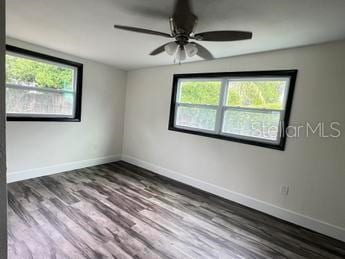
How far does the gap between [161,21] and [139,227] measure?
2278mm

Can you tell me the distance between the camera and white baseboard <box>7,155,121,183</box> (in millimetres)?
3171

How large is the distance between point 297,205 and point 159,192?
198 centimetres

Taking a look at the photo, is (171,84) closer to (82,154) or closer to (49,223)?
(82,154)

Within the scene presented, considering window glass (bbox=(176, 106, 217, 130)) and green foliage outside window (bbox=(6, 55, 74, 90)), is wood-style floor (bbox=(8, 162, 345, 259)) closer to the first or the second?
window glass (bbox=(176, 106, 217, 130))

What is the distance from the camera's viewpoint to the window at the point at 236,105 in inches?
107

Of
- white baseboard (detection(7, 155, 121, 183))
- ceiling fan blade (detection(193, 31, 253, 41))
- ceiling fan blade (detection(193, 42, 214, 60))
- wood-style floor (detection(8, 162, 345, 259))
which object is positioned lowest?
wood-style floor (detection(8, 162, 345, 259))

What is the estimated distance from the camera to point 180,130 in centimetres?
375

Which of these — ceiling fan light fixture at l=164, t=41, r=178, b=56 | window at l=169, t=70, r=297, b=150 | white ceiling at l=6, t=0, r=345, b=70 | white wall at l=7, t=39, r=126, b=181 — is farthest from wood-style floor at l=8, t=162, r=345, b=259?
white ceiling at l=6, t=0, r=345, b=70

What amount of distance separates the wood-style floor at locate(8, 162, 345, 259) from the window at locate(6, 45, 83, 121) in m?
1.18

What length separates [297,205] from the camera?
258 cm

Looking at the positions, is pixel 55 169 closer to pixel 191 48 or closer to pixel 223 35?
pixel 191 48

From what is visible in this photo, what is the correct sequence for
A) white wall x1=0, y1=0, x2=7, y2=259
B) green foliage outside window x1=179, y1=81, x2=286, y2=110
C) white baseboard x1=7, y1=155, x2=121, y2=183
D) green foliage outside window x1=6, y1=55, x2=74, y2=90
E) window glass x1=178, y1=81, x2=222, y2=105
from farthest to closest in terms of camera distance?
1. window glass x1=178, y1=81, x2=222, y2=105
2. white baseboard x1=7, y1=155, x2=121, y2=183
3. green foliage outside window x1=6, y1=55, x2=74, y2=90
4. green foliage outside window x1=179, y1=81, x2=286, y2=110
5. white wall x1=0, y1=0, x2=7, y2=259

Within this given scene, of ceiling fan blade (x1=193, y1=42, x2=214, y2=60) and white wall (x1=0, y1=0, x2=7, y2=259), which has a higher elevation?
ceiling fan blade (x1=193, y1=42, x2=214, y2=60)

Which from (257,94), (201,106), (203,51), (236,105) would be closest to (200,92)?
(201,106)
